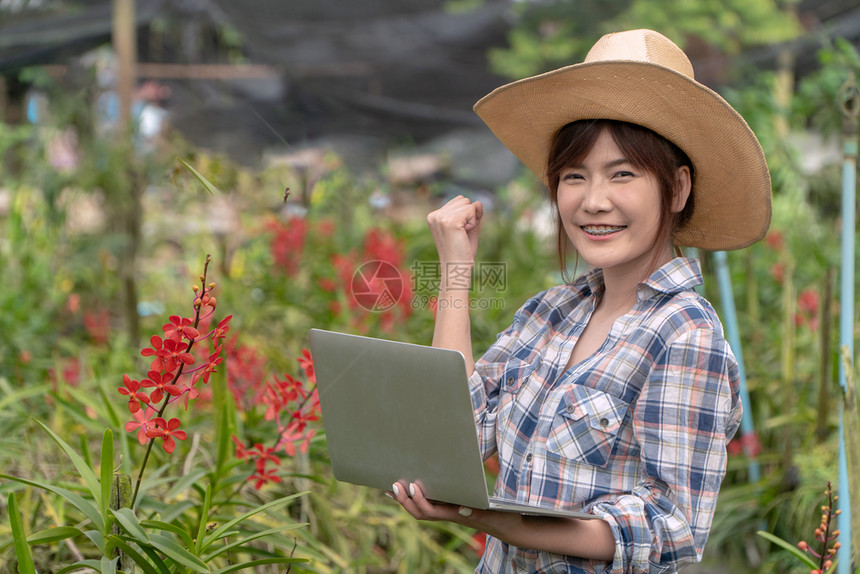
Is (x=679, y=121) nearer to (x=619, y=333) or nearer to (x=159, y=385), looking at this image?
(x=619, y=333)

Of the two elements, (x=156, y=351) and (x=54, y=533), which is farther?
(x=54, y=533)

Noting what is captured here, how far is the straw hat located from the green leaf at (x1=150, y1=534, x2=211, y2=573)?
86cm

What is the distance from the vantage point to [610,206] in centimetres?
117

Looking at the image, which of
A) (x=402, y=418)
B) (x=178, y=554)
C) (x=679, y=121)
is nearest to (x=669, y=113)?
(x=679, y=121)

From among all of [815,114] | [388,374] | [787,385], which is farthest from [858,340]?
[388,374]

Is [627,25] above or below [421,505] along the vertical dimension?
above

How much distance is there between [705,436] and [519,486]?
28 centimetres

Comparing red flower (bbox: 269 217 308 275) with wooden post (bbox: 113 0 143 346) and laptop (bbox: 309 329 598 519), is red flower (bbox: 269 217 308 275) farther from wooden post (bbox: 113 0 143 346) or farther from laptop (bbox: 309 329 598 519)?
laptop (bbox: 309 329 598 519)

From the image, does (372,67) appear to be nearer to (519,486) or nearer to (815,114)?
(815,114)

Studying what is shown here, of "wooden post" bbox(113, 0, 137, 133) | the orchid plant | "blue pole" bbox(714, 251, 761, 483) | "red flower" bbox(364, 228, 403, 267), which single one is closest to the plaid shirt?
the orchid plant

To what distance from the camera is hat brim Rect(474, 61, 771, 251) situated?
1148 millimetres

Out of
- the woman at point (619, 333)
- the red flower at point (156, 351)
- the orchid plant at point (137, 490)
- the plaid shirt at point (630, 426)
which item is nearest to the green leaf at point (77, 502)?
the orchid plant at point (137, 490)

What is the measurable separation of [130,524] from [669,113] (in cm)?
99

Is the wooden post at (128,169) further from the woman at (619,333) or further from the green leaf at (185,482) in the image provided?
the woman at (619,333)
